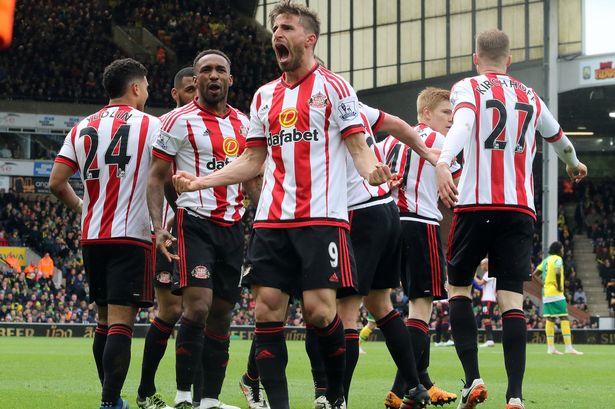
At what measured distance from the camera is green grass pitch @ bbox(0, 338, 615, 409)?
875 centimetres

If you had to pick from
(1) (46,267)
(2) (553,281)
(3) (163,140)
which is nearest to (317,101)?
(3) (163,140)

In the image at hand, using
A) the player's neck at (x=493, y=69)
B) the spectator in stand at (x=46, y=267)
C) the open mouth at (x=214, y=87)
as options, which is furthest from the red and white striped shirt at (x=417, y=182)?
the spectator in stand at (x=46, y=267)

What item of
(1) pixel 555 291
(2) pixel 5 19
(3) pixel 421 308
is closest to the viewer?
(2) pixel 5 19

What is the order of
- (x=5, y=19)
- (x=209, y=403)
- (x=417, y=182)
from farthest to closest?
(x=417, y=182) < (x=209, y=403) < (x=5, y=19)

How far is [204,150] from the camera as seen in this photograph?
7590 mm

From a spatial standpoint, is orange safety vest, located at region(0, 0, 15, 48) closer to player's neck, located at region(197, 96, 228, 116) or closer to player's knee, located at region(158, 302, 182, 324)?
player's neck, located at region(197, 96, 228, 116)

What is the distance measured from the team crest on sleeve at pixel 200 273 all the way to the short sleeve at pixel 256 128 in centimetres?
130

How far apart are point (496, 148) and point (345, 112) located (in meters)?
1.53

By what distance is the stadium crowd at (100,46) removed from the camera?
3944 centimetres

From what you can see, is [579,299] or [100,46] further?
[100,46]

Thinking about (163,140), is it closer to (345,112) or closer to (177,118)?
(177,118)

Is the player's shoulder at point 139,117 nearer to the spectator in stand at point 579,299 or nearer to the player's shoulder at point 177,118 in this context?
the player's shoulder at point 177,118

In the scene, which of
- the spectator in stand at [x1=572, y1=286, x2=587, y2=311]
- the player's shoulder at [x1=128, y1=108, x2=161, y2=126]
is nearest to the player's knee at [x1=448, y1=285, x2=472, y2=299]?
the player's shoulder at [x1=128, y1=108, x2=161, y2=126]

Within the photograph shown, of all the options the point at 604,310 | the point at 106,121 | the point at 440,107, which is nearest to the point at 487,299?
the point at 604,310
